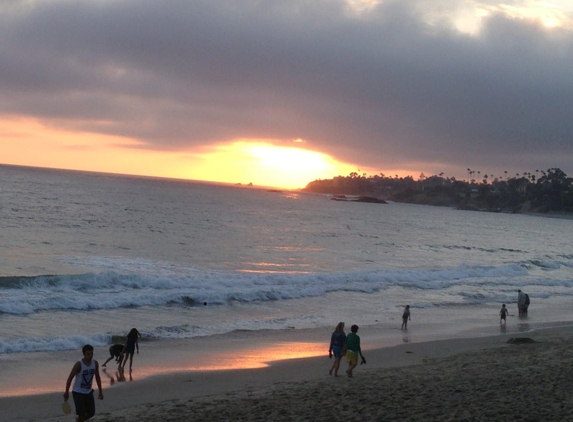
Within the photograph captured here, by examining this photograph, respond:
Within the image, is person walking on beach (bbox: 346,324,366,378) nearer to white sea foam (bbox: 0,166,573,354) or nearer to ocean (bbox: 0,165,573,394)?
ocean (bbox: 0,165,573,394)

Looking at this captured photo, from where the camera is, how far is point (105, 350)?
1798cm

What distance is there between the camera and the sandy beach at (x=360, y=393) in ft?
33.9

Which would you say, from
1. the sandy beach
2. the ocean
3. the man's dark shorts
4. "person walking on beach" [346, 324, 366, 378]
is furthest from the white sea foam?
the man's dark shorts

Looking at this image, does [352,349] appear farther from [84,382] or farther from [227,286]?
[227,286]

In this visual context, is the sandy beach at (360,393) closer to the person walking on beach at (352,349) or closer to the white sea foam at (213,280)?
the person walking on beach at (352,349)

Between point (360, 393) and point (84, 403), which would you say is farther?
point (360, 393)

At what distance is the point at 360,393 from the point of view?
12102 mm

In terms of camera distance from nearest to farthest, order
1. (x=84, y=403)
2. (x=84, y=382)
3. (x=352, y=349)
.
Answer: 1. (x=84, y=382)
2. (x=84, y=403)
3. (x=352, y=349)

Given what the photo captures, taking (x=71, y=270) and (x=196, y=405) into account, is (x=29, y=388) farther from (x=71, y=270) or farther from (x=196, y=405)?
(x=71, y=270)

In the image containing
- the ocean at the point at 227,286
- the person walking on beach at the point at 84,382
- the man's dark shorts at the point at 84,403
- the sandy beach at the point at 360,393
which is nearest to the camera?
the person walking on beach at the point at 84,382

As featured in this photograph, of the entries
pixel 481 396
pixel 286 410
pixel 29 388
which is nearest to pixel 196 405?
pixel 286 410

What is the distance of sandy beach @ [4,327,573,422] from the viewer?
10320 mm

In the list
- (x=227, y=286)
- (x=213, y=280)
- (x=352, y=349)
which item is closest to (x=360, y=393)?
A: (x=352, y=349)

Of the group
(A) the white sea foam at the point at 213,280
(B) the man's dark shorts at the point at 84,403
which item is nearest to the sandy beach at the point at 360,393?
(B) the man's dark shorts at the point at 84,403
